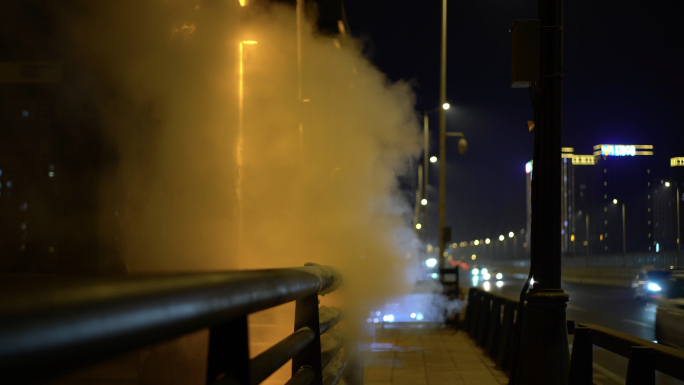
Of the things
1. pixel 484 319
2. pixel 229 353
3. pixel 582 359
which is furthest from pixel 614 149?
pixel 229 353

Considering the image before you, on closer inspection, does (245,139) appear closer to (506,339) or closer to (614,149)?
(506,339)

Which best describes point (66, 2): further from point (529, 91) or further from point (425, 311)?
point (425, 311)

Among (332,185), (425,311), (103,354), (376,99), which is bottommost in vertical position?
(425,311)

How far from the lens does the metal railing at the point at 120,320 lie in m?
0.55

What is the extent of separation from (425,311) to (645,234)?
56723 mm

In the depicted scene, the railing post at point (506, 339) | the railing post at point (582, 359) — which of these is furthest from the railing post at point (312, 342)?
the railing post at point (506, 339)

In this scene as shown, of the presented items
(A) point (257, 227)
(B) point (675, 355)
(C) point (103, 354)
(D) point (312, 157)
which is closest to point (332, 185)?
(D) point (312, 157)

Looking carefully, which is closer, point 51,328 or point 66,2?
point 51,328

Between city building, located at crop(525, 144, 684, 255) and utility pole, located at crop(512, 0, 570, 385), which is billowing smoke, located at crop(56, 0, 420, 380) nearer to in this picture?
utility pole, located at crop(512, 0, 570, 385)

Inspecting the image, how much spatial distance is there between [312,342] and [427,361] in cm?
527

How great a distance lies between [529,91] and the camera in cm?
449

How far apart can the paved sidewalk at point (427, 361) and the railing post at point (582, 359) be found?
7.57 feet

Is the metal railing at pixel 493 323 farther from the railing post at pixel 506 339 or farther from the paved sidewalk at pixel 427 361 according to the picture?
the paved sidewalk at pixel 427 361

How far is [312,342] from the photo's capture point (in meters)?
1.97
